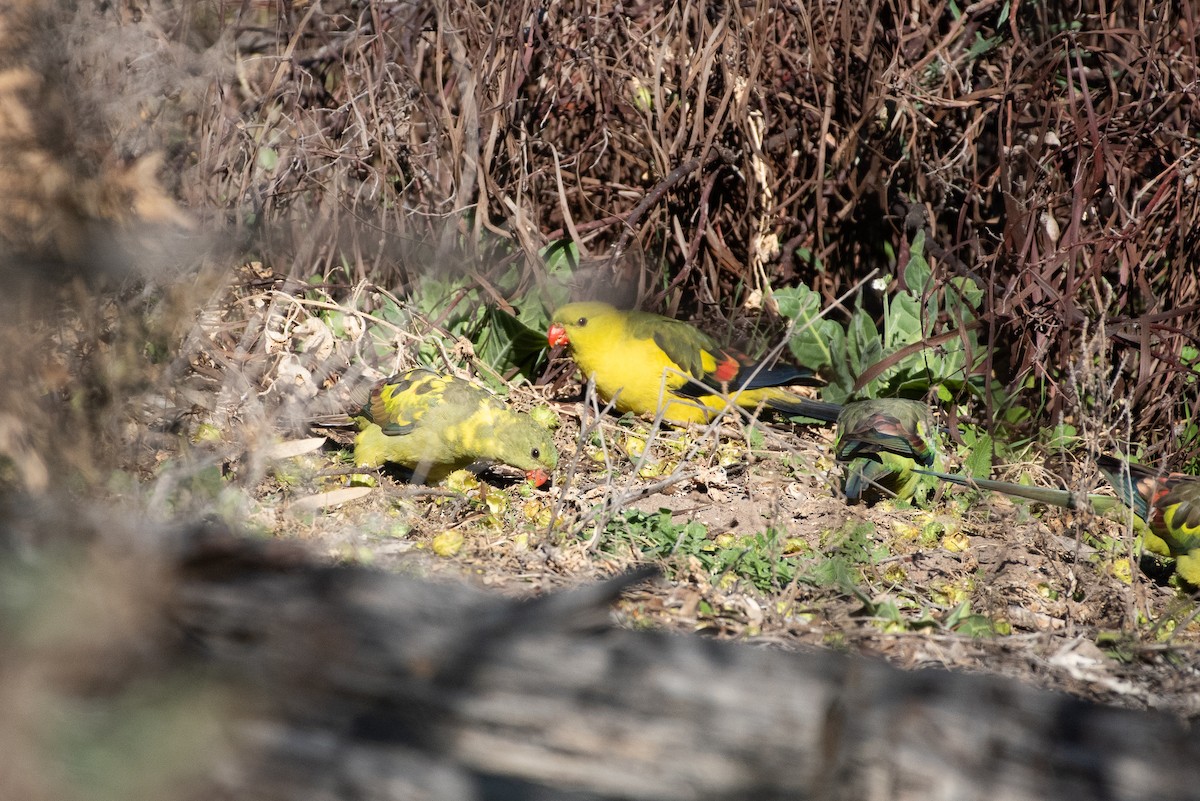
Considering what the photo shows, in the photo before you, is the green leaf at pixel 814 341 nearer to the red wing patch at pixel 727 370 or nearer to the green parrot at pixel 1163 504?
the red wing patch at pixel 727 370

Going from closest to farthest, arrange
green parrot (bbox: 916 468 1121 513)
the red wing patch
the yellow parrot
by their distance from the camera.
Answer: green parrot (bbox: 916 468 1121 513) → the yellow parrot → the red wing patch

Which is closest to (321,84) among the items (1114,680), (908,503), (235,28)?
(235,28)

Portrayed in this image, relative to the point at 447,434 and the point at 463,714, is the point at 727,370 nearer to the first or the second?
the point at 447,434

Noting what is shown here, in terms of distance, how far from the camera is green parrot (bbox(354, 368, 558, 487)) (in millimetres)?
4641

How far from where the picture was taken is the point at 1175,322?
17.0 ft

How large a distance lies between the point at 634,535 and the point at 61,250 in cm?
229

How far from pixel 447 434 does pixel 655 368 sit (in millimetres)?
1386

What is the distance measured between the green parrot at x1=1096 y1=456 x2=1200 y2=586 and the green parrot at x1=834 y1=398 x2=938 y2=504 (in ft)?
2.64

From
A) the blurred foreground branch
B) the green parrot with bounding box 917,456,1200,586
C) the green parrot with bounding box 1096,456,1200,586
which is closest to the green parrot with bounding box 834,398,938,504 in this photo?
the green parrot with bounding box 917,456,1200,586

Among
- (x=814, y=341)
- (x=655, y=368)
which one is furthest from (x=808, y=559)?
(x=814, y=341)

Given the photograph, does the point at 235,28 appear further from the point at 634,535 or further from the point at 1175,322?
the point at 1175,322

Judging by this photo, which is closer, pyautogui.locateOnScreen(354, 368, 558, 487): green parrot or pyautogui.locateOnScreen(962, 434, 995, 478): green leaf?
pyautogui.locateOnScreen(354, 368, 558, 487): green parrot

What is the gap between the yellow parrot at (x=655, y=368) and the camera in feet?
18.3

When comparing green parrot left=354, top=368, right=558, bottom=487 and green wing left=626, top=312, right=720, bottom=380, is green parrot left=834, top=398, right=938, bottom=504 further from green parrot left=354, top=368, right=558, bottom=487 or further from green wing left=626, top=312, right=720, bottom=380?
green parrot left=354, top=368, right=558, bottom=487
